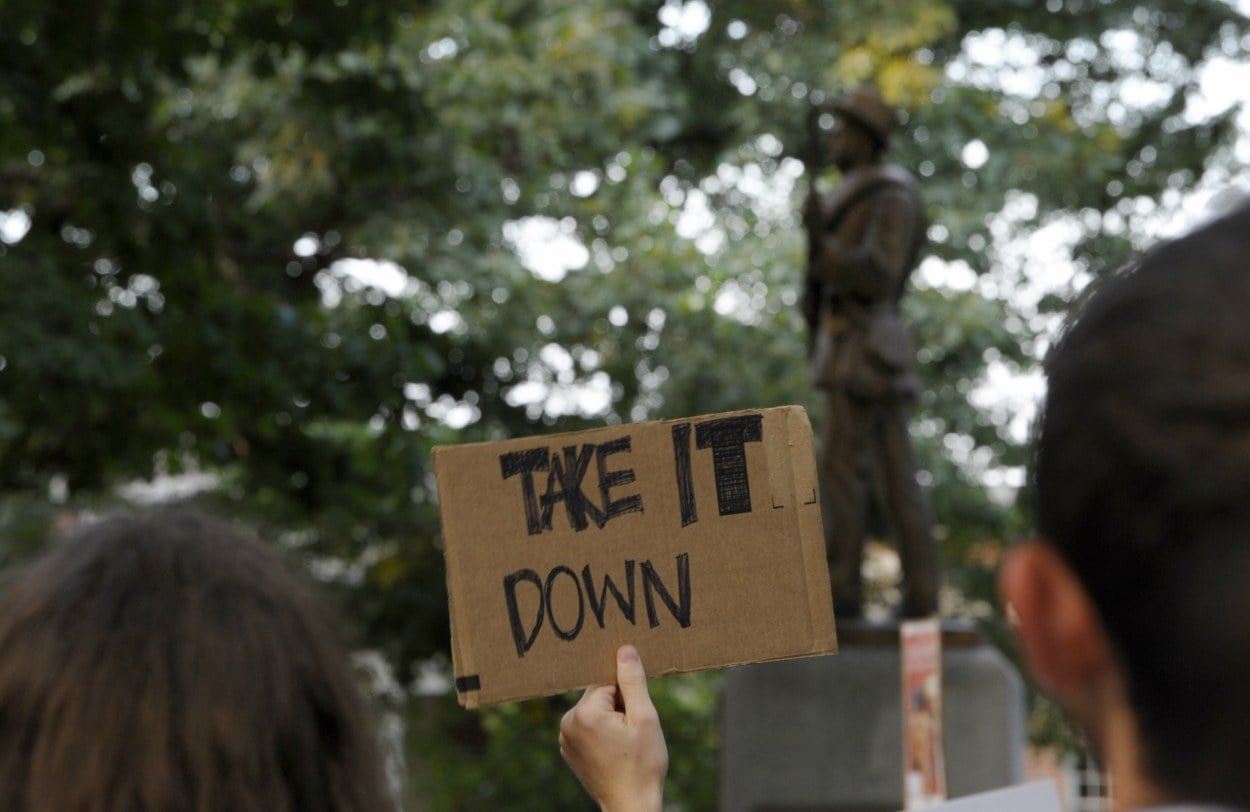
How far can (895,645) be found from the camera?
23.2ft

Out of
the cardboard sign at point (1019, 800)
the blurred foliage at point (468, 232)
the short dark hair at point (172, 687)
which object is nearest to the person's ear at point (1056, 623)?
the short dark hair at point (172, 687)

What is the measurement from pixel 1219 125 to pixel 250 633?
11629 mm

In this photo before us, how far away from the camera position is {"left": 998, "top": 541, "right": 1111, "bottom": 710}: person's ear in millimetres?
750

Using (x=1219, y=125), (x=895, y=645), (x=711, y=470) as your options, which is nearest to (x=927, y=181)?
(x=1219, y=125)

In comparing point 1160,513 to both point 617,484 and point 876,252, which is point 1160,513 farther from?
point 876,252

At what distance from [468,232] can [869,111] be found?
13.1ft

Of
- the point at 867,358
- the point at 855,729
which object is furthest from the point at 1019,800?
the point at 855,729

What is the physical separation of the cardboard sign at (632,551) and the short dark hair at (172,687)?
17.0 inches

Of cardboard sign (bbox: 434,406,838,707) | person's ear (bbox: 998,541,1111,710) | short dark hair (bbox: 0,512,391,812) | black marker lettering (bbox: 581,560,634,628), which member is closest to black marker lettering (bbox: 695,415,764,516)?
cardboard sign (bbox: 434,406,838,707)

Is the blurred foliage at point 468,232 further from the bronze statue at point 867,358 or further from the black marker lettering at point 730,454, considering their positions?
the black marker lettering at point 730,454

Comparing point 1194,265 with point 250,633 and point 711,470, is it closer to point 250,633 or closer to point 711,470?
point 250,633

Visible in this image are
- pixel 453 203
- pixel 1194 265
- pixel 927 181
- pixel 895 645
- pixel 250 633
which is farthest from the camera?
pixel 927 181

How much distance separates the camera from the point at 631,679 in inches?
61.9

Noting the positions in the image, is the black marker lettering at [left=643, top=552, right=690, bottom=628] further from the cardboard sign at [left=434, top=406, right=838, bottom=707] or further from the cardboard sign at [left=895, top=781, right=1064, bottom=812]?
the cardboard sign at [left=895, top=781, right=1064, bottom=812]
